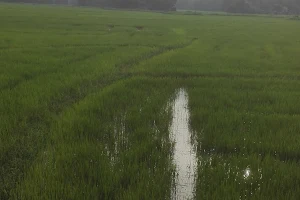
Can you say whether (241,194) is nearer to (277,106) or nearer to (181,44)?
(277,106)

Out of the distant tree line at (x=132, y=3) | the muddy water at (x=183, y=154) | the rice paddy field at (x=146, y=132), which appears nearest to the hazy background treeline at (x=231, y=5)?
the distant tree line at (x=132, y=3)

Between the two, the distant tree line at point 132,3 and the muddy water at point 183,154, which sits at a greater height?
the distant tree line at point 132,3

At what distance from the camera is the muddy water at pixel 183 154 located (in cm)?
276

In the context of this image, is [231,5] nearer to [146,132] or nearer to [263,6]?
[263,6]

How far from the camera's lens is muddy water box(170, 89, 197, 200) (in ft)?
9.05

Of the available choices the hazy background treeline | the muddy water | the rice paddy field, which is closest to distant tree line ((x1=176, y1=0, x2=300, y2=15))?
the hazy background treeline

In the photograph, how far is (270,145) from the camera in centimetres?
356

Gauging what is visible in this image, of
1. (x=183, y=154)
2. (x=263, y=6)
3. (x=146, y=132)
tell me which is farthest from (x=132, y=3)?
(x=183, y=154)

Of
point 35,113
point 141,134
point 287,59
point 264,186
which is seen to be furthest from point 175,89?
point 287,59

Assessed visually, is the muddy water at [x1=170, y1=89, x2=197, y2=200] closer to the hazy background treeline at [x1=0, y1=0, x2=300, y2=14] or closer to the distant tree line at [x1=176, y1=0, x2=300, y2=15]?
the hazy background treeline at [x1=0, y1=0, x2=300, y2=14]

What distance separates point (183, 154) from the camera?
3504 mm

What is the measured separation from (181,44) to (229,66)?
16.9ft

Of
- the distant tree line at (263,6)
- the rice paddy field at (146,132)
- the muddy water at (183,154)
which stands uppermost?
the distant tree line at (263,6)

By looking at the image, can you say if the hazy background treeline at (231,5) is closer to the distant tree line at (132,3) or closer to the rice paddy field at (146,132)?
the distant tree line at (132,3)
